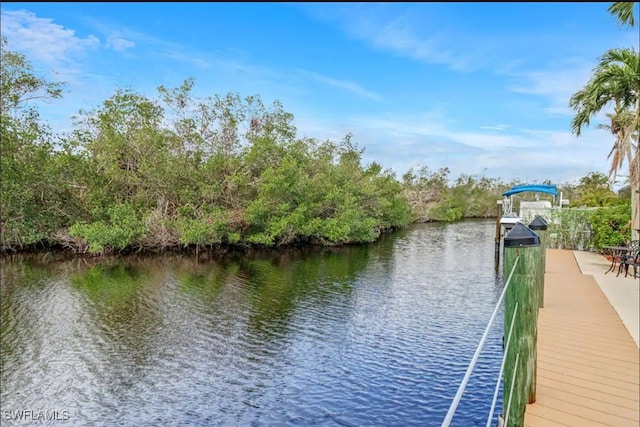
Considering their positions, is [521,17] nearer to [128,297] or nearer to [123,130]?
[128,297]

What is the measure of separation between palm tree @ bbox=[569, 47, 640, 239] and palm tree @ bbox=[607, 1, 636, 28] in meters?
Result: 0.74

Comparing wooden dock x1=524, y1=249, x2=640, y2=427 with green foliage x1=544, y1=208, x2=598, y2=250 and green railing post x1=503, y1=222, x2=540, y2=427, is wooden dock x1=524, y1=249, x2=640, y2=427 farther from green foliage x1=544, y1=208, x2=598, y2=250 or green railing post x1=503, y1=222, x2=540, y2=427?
green foliage x1=544, y1=208, x2=598, y2=250

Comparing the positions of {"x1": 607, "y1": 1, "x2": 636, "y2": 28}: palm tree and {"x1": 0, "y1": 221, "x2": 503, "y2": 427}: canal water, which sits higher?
{"x1": 607, "y1": 1, "x2": 636, "y2": 28}: palm tree

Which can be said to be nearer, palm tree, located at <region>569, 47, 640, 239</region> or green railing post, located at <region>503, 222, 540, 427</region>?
green railing post, located at <region>503, 222, 540, 427</region>

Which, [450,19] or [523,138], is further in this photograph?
[523,138]

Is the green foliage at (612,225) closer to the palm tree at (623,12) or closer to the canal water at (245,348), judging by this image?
the canal water at (245,348)

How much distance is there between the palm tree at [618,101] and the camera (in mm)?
11023

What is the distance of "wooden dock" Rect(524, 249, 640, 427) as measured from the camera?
362 centimetres

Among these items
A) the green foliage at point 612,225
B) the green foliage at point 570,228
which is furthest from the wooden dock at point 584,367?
the green foliage at point 570,228

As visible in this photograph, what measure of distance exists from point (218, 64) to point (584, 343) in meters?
17.9

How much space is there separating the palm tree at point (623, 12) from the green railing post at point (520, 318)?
10571 mm

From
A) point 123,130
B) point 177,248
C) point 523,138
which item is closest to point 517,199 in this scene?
point 523,138

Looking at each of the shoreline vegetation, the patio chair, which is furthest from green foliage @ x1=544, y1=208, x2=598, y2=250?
the shoreline vegetation

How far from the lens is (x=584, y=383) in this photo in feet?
13.9
